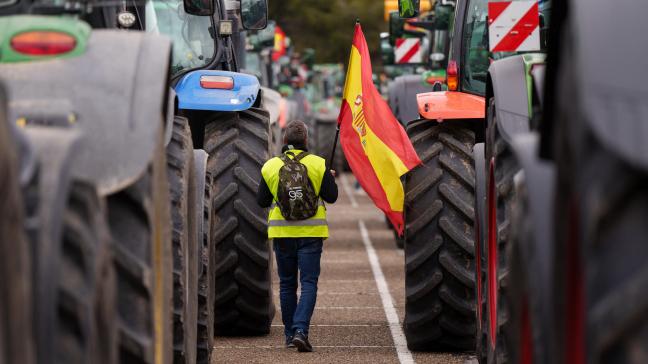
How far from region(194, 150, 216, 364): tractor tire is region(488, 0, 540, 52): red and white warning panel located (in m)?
3.08

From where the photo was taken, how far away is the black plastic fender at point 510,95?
8.19 meters

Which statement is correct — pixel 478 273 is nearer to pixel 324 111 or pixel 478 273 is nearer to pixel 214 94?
pixel 214 94

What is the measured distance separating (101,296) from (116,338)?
1.22ft

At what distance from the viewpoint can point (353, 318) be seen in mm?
13266

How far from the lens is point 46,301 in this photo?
15.3ft

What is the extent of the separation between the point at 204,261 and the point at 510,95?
6.90 ft

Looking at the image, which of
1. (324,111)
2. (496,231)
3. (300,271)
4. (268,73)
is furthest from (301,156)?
(324,111)

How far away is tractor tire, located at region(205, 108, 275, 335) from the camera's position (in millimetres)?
11531

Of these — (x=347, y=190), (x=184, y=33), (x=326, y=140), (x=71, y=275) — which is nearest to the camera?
(x=71, y=275)

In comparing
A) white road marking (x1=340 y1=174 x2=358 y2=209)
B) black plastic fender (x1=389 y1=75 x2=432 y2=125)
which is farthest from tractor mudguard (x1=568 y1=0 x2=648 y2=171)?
white road marking (x1=340 y1=174 x2=358 y2=209)

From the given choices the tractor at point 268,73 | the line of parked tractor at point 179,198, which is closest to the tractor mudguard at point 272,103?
the tractor at point 268,73

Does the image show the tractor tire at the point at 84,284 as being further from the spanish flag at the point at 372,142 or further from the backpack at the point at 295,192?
the backpack at the point at 295,192

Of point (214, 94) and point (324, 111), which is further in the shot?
point (324, 111)

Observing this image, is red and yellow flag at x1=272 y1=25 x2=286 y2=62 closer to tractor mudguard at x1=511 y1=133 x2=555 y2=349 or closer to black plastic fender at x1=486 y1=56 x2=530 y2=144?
black plastic fender at x1=486 y1=56 x2=530 y2=144
